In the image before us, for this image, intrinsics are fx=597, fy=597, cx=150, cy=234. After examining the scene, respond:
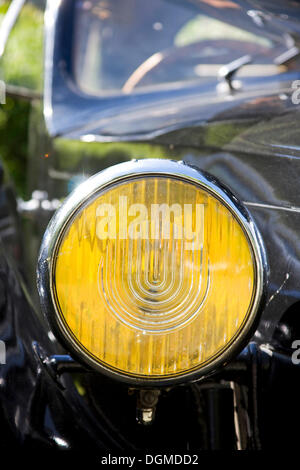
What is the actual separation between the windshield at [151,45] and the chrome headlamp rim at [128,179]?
106 centimetres

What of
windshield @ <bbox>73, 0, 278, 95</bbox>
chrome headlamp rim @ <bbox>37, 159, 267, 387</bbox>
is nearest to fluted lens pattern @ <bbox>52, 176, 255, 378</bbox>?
chrome headlamp rim @ <bbox>37, 159, 267, 387</bbox>

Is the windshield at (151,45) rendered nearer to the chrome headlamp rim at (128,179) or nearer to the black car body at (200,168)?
the black car body at (200,168)

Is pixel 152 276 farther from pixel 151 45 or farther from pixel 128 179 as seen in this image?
pixel 151 45

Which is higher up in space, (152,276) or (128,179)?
(128,179)

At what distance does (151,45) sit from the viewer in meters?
2.15

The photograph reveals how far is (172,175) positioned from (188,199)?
5cm

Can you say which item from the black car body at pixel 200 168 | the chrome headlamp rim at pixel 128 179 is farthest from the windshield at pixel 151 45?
the chrome headlamp rim at pixel 128 179

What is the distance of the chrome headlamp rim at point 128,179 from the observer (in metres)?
1.01

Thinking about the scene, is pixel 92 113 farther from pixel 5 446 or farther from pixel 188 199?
pixel 5 446

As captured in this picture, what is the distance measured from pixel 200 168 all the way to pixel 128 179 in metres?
0.15

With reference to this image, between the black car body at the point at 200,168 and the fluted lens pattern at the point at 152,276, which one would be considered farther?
the black car body at the point at 200,168

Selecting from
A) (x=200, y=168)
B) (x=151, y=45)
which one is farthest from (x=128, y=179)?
(x=151, y=45)

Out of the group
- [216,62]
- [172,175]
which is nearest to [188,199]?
[172,175]

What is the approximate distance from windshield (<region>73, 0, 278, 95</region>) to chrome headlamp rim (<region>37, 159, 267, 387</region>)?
3.49 feet
